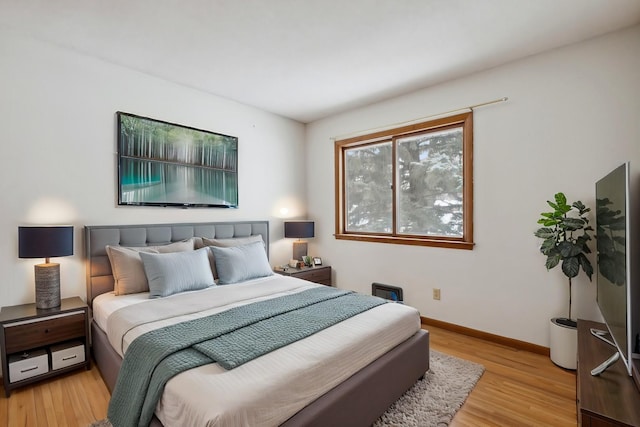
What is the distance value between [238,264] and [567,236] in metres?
2.95

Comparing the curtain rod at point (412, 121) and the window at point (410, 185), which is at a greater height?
the curtain rod at point (412, 121)

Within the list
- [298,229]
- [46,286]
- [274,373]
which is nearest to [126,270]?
[46,286]

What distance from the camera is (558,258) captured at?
7.93ft

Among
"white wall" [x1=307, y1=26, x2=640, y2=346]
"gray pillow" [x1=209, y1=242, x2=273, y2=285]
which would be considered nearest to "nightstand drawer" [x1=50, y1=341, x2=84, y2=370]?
"gray pillow" [x1=209, y1=242, x2=273, y2=285]

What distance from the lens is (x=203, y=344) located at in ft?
5.41

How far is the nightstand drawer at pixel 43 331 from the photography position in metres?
2.16

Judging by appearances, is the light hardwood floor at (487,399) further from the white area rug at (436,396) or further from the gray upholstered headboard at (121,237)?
the gray upholstered headboard at (121,237)

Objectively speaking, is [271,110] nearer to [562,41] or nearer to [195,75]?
[195,75]

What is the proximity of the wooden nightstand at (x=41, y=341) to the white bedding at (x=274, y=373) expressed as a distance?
25 cm

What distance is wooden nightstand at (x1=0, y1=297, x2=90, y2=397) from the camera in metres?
2.14

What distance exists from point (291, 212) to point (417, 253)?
6.20 ft

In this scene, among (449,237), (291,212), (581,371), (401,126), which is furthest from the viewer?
(291,212)

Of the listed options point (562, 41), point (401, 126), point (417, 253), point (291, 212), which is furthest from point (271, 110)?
point (562, 41)

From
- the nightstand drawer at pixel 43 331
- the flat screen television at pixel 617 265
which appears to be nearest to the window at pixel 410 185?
the flat screen television at pixel 617 265
